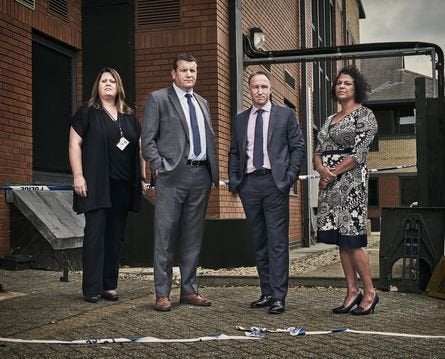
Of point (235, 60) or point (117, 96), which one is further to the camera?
point (235, 60)

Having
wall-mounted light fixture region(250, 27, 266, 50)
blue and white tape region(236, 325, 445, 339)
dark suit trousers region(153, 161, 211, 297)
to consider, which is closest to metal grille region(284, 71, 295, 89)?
wall-mounted light fixture region(250, 27, 266, 50)

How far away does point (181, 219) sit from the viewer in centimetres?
541

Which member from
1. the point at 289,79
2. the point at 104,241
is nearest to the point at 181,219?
the point at 104,241

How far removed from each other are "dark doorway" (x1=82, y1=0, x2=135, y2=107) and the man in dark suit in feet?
13.8

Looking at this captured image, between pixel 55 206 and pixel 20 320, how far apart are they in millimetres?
3476

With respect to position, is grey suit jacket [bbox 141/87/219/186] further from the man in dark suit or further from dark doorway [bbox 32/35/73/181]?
dark doorway [bbox 32/35/73/181]

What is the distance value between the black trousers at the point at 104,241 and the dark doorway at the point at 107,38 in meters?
3.75

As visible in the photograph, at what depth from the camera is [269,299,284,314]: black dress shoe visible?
195 inches

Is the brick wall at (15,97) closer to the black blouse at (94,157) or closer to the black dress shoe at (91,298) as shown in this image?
the black blouse at (94,157)

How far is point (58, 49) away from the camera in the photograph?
905cm

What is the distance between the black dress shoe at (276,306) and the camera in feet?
16.2

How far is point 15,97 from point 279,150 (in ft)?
12.3

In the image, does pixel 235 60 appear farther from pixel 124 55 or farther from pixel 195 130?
pixel 195 130

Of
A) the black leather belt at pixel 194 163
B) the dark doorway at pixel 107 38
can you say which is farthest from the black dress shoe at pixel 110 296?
the dark doorway at pixel 107 38
